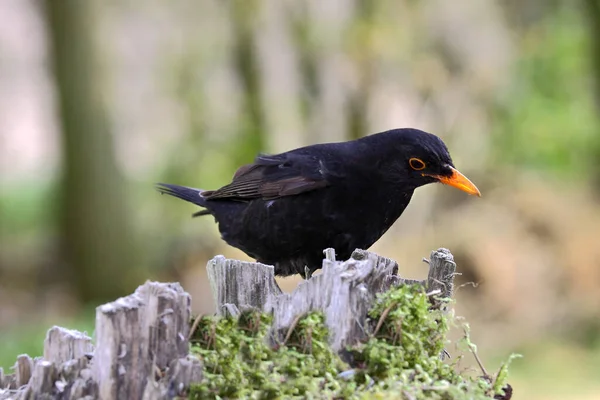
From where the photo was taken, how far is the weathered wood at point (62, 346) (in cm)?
227

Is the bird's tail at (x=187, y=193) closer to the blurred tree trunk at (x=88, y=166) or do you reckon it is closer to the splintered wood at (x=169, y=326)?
the splintered wood at (x=169, y=326)

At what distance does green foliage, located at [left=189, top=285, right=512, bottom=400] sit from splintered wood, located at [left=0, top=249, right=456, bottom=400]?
0.05 meters

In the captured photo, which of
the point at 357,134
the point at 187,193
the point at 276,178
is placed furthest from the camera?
the point at 357,134

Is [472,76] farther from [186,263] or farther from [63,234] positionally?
[63,234]

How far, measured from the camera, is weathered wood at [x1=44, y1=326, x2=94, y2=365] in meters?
2.27

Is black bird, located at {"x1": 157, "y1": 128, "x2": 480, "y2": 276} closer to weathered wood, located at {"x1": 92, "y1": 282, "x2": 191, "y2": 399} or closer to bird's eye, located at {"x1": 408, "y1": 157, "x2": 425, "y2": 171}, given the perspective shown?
bird's eye, located at {"x1": 408, "y1": 157, "x2": 425, "y2": 171}

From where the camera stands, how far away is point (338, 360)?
2.25 m

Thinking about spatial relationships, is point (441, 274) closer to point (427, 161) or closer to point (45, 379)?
point (427, 161)

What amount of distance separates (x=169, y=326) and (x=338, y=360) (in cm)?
53

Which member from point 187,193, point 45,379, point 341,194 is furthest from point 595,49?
point 45,379

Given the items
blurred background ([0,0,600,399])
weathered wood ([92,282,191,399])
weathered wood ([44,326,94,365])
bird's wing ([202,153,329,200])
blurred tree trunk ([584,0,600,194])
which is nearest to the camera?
weathered wood ([92,282,191,399])

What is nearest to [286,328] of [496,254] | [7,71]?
[496,254]

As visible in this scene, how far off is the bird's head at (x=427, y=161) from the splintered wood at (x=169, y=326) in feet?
3.43

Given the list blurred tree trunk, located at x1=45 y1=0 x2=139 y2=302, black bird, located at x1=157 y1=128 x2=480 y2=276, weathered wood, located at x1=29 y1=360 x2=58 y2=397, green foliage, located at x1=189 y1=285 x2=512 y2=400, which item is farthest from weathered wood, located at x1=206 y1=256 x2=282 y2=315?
blurred tree trunk, located at x1=45 y1=0 x2=139 y2=302
